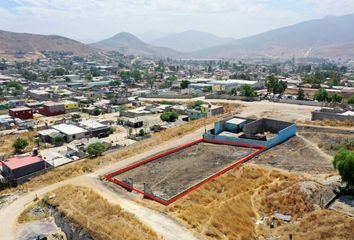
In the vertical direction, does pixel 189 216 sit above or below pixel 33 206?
above

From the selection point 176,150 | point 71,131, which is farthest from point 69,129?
point 176,150

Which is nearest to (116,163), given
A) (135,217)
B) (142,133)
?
(135,217)

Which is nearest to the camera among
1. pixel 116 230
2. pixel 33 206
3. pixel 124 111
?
pixel 116 230

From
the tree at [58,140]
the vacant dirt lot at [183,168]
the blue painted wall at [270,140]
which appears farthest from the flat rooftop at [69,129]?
the blue painted wall at [270,140]

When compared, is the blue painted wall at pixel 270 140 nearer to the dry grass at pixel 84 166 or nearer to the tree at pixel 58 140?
the dry grass at pixel 84 166

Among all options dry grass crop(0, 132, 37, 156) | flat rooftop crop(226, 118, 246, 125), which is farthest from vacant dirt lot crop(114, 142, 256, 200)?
dry grass crop(0, 132, 37, 156)

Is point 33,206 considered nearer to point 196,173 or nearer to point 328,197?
point 196,173
